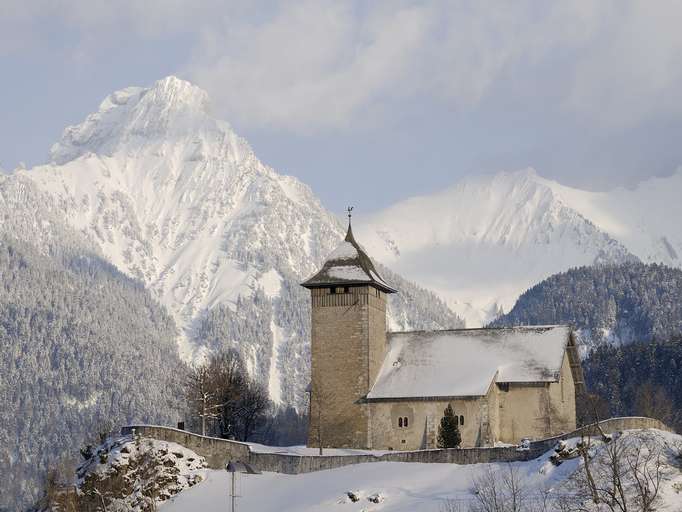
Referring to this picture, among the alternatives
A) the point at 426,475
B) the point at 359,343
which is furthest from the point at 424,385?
the point at 426,475

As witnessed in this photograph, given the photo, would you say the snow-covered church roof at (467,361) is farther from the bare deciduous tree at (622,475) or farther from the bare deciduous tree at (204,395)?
the bare deciduous tree at (622,475)

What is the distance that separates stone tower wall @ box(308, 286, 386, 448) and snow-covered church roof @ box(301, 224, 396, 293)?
611 millimetres

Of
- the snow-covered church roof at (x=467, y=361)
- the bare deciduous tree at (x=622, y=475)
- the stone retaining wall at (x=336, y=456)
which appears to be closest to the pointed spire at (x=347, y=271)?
the snow-covered church roof at (x=467, y=361)

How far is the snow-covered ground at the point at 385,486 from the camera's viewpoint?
74062 millimetres

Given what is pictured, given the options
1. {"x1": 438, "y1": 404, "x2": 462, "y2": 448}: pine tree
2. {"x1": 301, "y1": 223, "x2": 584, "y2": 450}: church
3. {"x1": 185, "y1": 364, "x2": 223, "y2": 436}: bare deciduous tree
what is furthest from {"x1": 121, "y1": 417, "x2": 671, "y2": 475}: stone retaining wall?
{"x1": 185, "y1": 364, "x2": 223, "y2": 436}: bare deciduous tree

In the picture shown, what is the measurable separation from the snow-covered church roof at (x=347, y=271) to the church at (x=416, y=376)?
3.7 inches

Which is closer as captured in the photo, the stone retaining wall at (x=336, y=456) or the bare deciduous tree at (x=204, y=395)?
the stone retaining wall at (x=336, y=456)

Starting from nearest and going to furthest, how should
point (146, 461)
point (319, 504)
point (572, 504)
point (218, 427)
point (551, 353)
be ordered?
point (572, 504), point (319, 504), point (146, 461), point (551, 353), point (218, 427)

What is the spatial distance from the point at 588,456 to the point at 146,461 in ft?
98.3

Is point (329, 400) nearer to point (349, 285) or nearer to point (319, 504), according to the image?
point (349, 285)

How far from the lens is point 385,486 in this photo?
78625 millimetres

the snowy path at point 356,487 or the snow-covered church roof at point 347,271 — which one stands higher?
the snow-covered church roof at point 347,271

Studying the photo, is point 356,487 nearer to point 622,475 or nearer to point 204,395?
point 622,475

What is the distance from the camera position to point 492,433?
304 ft
